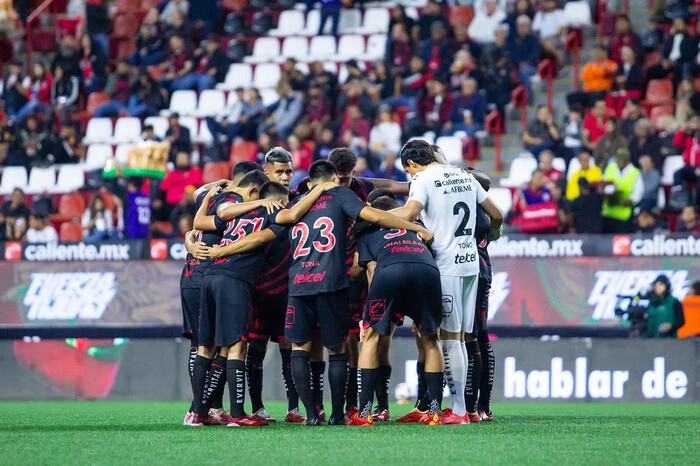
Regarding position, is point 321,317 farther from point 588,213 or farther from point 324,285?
point 588,213

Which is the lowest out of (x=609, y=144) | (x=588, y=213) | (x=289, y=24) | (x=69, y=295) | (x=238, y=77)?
(x=69, y=295)

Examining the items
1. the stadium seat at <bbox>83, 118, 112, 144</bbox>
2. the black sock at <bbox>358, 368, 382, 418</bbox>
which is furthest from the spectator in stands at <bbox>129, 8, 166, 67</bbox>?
the black sock at <bbox>358, 368, 382, 418</bbox>

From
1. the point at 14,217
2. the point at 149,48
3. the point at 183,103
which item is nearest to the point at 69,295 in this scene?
the point at 14,217

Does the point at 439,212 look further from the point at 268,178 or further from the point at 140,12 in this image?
the point at 140,12

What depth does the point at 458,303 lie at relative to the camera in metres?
10.0

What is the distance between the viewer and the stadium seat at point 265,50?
25.7 meters

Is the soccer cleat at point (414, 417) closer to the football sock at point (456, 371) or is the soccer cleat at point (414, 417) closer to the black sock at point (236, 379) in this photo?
the football sock at point (456, 371)

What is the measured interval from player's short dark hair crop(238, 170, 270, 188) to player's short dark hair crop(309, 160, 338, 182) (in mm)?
585

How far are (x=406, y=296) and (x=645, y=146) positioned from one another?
10.1 metres

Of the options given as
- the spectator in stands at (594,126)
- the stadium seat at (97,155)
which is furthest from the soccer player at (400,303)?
the stadium seat at (97,155)

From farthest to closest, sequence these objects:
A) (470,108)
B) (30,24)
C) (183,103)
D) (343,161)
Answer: (30,24), (183,103), (470,108), (343,161)

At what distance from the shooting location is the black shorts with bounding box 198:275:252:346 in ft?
32.9

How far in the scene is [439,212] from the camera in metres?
10.0

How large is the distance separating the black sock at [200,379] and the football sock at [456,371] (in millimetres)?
1964
